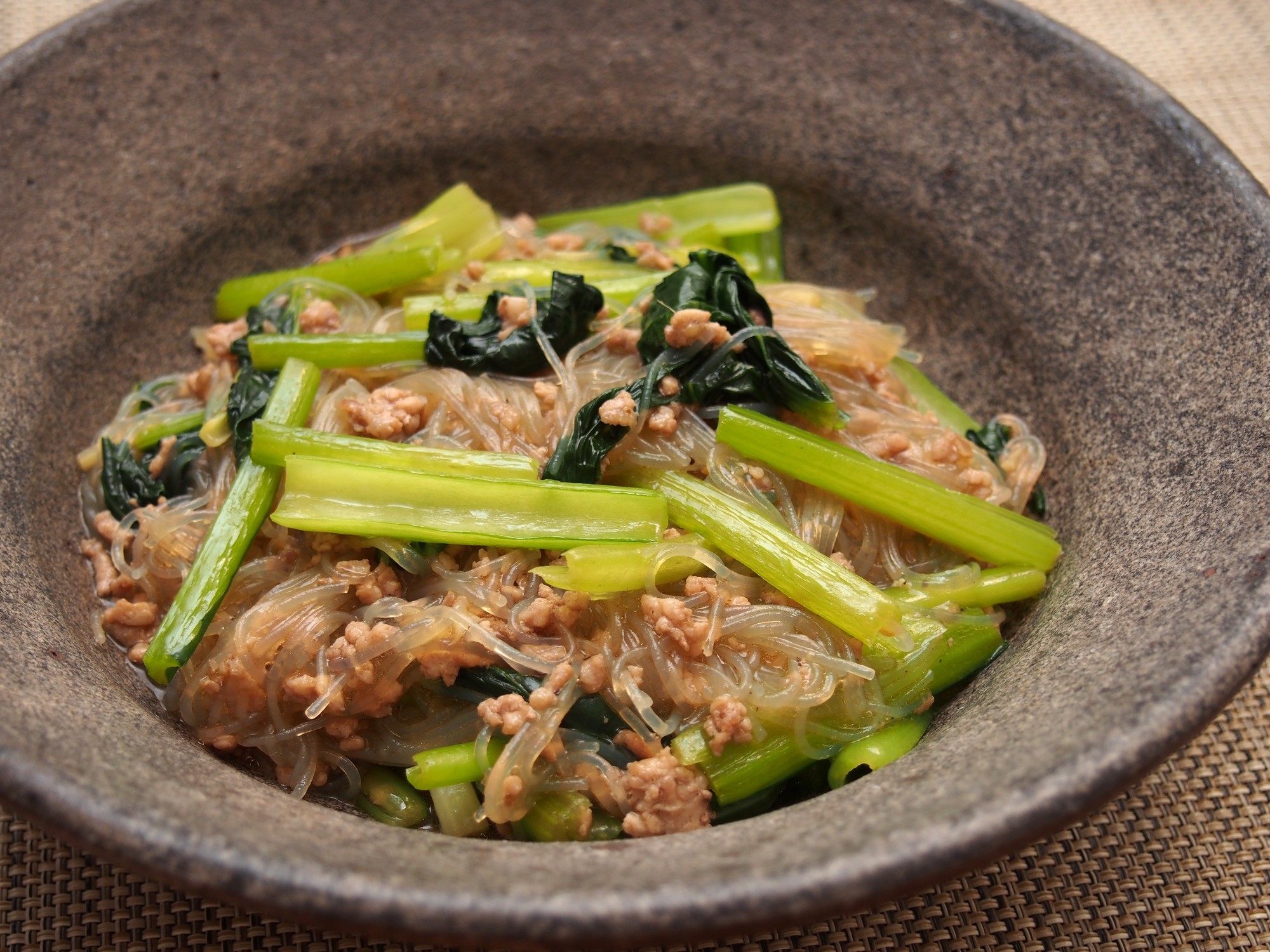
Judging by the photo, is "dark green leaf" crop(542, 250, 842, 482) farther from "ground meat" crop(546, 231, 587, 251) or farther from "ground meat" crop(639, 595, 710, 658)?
"ground meat" crop(546, 231, 587, 251)

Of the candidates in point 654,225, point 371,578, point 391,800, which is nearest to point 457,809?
point 391,800

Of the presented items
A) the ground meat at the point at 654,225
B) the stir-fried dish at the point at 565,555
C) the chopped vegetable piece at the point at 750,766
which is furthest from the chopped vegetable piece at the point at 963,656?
the ground meat at the point at 654,225

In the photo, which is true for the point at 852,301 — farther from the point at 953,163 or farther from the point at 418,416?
the point at 418,416

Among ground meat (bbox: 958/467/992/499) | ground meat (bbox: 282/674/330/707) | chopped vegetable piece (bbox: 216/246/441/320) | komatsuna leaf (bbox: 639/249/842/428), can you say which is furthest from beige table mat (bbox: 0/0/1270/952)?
chopped vegetable piece (bbox: 216/246/441/320)

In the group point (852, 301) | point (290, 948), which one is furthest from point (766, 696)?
point (852, 301)

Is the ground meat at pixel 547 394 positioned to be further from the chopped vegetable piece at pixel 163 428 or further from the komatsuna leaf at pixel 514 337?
the chopped vegetable piece at pixel 163 428

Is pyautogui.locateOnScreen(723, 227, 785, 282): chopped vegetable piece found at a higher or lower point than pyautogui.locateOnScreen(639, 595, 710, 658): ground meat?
higher

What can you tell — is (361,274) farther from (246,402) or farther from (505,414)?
(505,414)

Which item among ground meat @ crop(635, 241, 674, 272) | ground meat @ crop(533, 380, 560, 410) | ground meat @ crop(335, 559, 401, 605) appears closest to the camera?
ground meat @ crop(335, 559, 401, 605)
